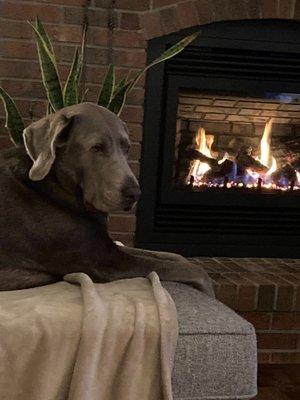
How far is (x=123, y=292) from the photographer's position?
139cm

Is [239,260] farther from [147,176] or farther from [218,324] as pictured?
[218,324]

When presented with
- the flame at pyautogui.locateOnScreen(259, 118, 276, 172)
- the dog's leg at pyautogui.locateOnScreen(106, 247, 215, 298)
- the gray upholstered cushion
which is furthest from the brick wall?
the gray upholstered cushion

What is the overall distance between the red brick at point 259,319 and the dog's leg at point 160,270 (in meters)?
0.84

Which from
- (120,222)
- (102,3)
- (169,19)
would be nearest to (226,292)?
(120,222)

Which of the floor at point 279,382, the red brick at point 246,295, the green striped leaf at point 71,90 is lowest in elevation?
the floor at point 279,382

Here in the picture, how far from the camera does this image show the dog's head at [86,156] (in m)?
1.44

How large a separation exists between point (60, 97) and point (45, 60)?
0.13 meters

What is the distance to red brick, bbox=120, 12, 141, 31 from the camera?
2586 millimetres

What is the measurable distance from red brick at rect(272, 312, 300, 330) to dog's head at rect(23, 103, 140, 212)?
1.24 m

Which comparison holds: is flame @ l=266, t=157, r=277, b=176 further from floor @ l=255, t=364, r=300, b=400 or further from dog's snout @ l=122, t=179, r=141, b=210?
dog's snout @ l=122, t=179, r=141, b=210

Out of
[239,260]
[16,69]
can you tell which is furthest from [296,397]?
[16,69]

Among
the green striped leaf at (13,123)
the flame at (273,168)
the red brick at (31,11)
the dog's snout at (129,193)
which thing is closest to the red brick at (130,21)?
the red brick at (31,11)

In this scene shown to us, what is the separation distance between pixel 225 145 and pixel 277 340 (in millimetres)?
882

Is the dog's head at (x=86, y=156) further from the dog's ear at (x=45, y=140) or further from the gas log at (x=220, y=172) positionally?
the gas log at (x=220, y=172)
